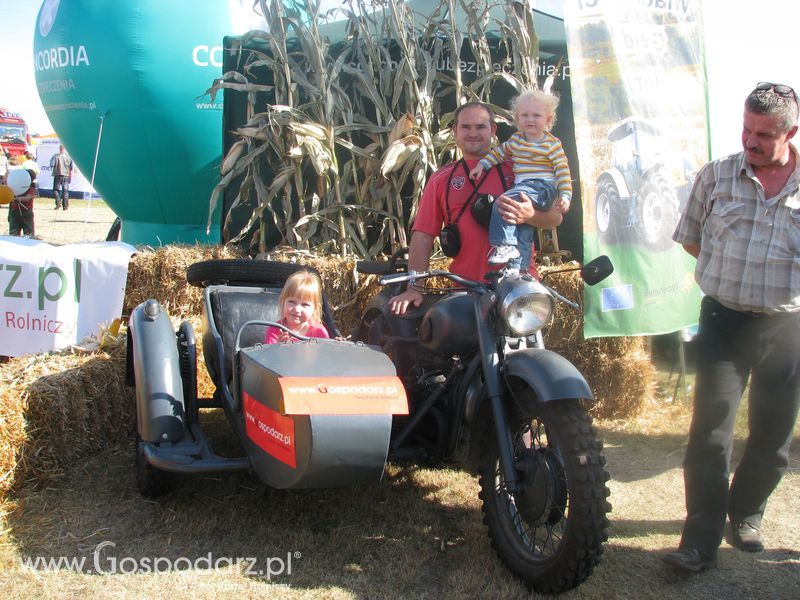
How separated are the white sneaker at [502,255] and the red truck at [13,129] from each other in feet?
109

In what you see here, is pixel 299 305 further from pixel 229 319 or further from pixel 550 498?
pixel 550 498

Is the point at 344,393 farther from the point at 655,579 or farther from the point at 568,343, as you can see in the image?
the point at 568,343

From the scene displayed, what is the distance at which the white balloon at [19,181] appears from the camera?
906cm

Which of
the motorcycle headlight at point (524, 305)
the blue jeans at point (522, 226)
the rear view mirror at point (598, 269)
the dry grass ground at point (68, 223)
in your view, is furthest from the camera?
the dry grass ground at point (68, 223)

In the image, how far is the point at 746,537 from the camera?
3039 mm

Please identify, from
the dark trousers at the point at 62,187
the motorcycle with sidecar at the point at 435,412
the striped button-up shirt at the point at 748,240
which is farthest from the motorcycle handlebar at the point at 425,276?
→ the dark trousers at the point at 62,187

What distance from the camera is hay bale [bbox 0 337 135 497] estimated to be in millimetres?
3357

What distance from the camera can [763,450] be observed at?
9.83 ft

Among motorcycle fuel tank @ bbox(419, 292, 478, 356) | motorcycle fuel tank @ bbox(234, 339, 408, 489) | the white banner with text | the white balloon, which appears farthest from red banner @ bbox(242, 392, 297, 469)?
the white balloon

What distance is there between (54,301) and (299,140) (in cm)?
204

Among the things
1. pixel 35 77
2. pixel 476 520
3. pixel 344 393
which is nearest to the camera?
pixel 344 393

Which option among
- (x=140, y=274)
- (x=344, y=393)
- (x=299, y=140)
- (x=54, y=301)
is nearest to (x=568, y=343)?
(x=299, y=140)

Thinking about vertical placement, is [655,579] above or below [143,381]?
below

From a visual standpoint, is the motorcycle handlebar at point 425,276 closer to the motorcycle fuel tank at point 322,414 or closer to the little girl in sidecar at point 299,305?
the motorcycle fuel tank at point 322,414
